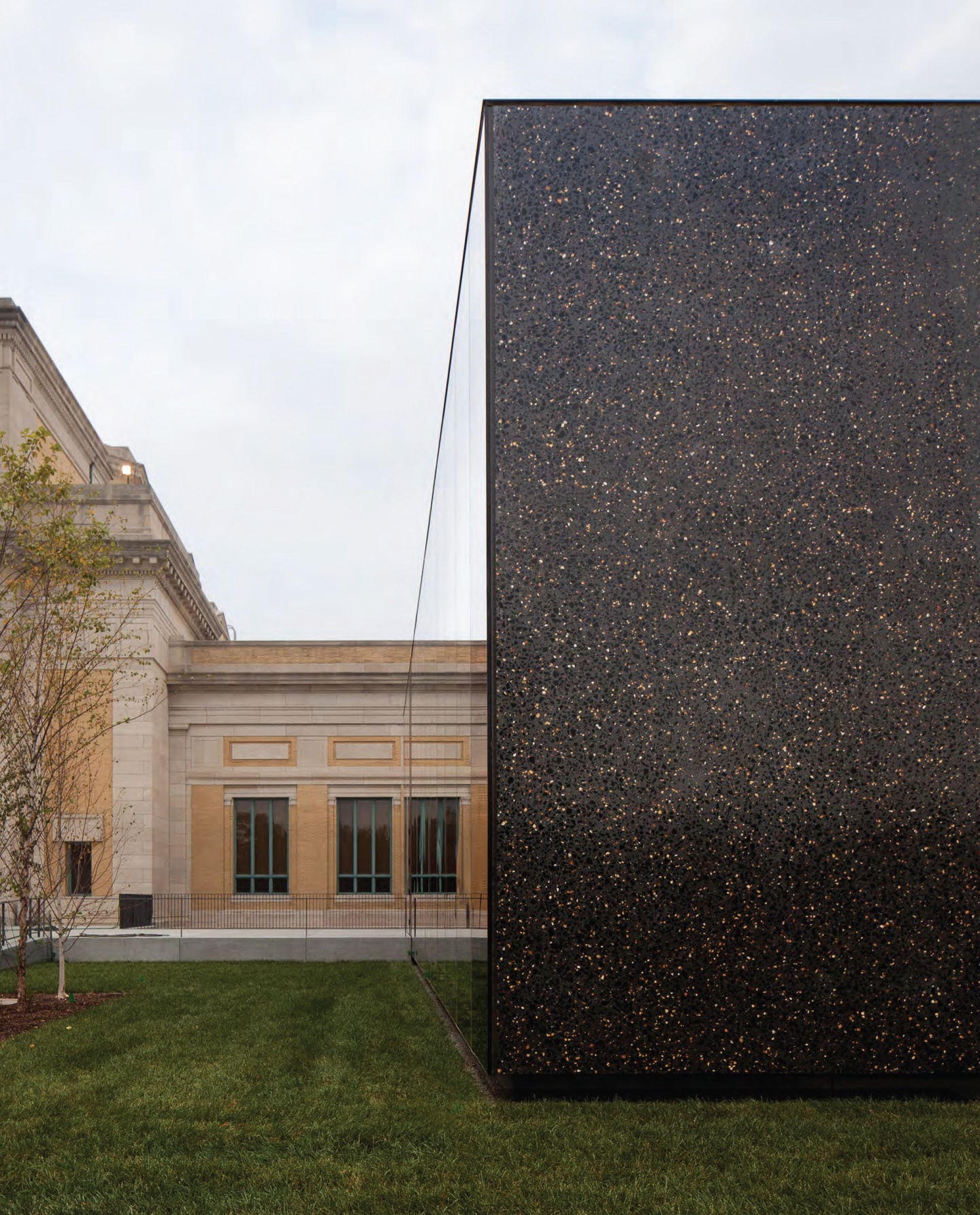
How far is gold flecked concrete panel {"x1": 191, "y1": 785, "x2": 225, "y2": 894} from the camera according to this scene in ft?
121

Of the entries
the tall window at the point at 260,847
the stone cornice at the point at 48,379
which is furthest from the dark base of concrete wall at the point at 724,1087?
the stone cornice at the point at 48,379

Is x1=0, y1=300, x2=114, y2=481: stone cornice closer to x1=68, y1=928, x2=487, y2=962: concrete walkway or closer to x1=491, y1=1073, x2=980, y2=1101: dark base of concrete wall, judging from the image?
x1=68, y1=928, x2=487, y2=962: concrete walkway

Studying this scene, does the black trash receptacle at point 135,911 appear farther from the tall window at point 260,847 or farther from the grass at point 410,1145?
the grass at point 410,1145

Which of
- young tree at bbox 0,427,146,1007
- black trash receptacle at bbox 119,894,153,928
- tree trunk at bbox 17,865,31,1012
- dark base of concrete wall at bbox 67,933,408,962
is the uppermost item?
young tree at bbox 0,427,146,1007

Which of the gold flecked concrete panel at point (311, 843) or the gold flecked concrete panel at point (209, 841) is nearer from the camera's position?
the gold flecked concrete panel at point (209, 841)

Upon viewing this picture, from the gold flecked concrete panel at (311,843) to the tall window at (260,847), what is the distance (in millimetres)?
375

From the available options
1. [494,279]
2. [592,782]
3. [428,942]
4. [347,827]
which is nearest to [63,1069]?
[592,782]

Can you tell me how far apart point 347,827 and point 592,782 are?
32237mm

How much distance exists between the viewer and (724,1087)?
23.3ft

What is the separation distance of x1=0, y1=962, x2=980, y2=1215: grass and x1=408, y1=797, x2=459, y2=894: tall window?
9.53 feet

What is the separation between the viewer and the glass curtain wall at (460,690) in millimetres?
8047

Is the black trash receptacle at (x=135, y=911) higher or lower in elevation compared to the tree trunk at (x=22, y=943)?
lower

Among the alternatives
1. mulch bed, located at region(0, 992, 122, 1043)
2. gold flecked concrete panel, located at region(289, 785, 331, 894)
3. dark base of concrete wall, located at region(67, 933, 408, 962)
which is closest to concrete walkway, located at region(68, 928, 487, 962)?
dark base of concrete wall, located at region(67, 933, 408, 962)

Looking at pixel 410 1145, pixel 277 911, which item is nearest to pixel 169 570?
pixel 277 911
